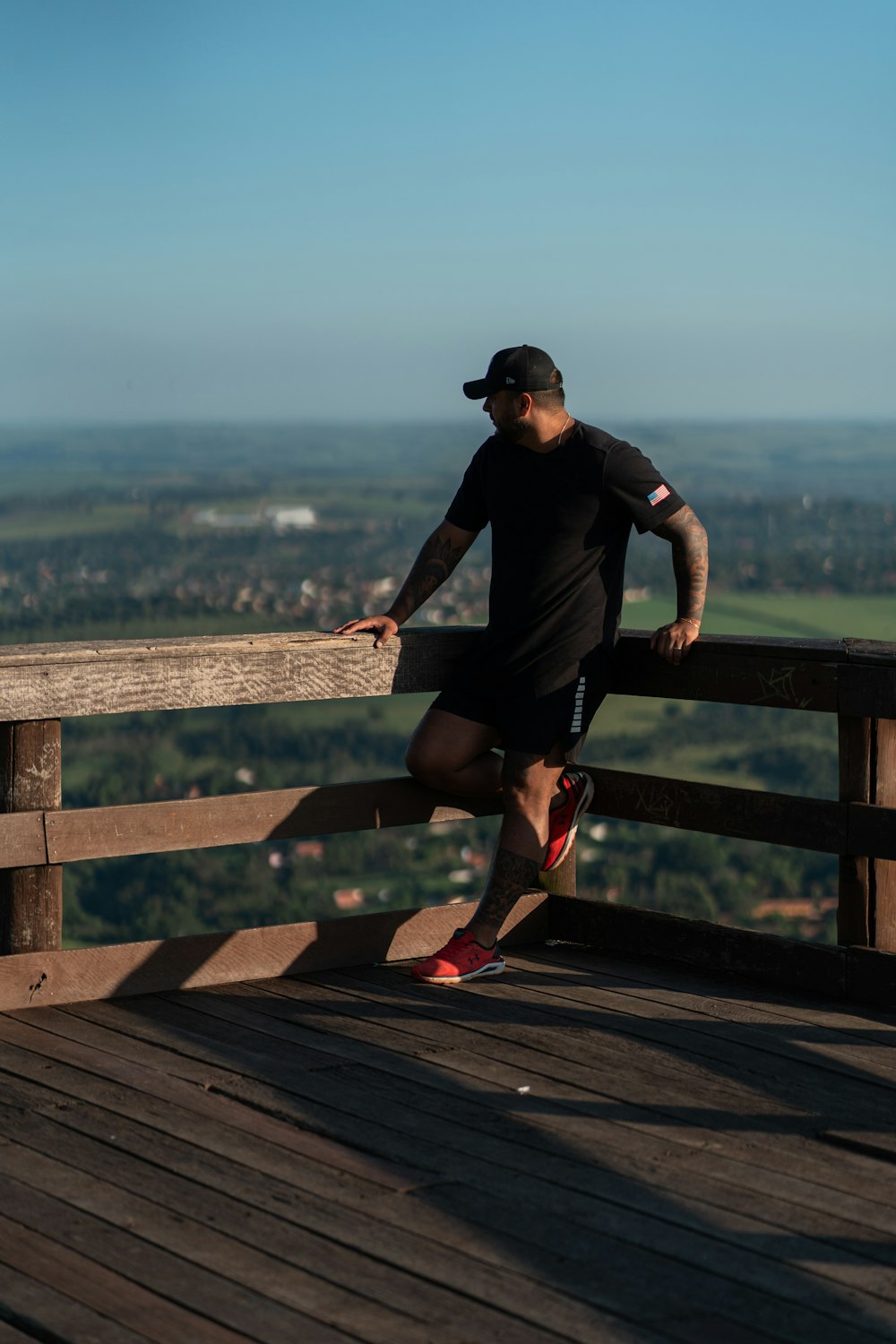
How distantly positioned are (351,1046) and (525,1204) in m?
1.01

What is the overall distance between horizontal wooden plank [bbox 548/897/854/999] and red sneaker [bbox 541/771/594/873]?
240 millimetres

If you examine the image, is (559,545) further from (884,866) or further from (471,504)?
(884,866)

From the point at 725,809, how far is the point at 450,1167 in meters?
1.72

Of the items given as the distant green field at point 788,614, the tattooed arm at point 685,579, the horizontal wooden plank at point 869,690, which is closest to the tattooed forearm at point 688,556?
the tattooed arm at point 685,579

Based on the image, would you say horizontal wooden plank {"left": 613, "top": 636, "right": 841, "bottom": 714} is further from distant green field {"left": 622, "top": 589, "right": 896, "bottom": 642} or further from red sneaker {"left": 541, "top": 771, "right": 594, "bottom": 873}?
distant green field {"left": 622, "top": 589, "right": 896, "bottom": 642}

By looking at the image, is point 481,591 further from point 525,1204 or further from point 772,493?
point 772,493

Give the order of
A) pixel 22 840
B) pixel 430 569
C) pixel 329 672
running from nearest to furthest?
1. pixel 22 840
2. pixel 329 672
3. pixel 430 569

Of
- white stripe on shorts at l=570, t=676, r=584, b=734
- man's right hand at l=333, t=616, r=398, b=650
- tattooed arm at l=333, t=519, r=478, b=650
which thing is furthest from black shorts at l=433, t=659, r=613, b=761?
tattooed arm at l=333, t=519, r=478, b=650

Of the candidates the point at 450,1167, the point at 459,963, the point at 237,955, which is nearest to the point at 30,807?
the point at 237,955

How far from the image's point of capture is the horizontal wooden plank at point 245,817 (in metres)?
4.03

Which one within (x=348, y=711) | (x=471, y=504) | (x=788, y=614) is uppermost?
(x=471, y=504)

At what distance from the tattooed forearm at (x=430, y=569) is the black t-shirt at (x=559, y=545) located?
26 cm

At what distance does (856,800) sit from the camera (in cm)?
412

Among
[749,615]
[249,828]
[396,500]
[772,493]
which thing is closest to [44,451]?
[396,500]
